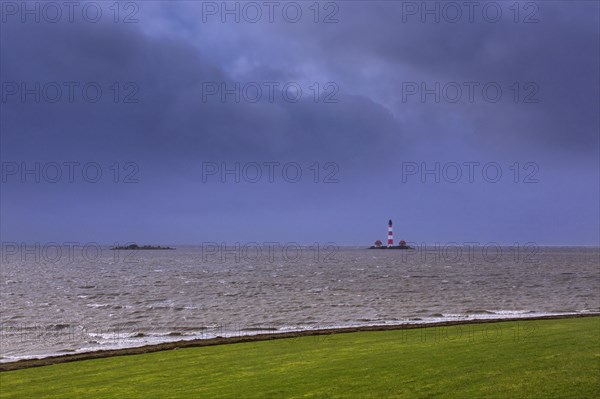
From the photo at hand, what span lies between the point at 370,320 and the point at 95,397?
20610mm

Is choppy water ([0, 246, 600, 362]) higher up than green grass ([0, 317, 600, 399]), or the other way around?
green grass ([0, 317, 600, 399])

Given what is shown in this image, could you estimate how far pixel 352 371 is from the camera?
14141mm

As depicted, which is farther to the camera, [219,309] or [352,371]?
[219,309]

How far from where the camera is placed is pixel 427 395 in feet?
38.3

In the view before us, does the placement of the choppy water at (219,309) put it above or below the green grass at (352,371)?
below

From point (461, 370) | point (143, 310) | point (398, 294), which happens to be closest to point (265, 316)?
point (143, 310)

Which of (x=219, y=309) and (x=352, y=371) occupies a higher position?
(x=352, y=371)

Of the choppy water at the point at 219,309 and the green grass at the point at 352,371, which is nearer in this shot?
the green grass at the point at 352,371

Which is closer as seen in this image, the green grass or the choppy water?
the green grass

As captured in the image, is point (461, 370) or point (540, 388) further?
point (461, 370)

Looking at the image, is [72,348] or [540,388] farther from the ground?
[540,388]

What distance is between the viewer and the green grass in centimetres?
1225

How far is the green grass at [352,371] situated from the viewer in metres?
12.2

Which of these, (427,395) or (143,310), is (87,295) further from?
(427,395)
